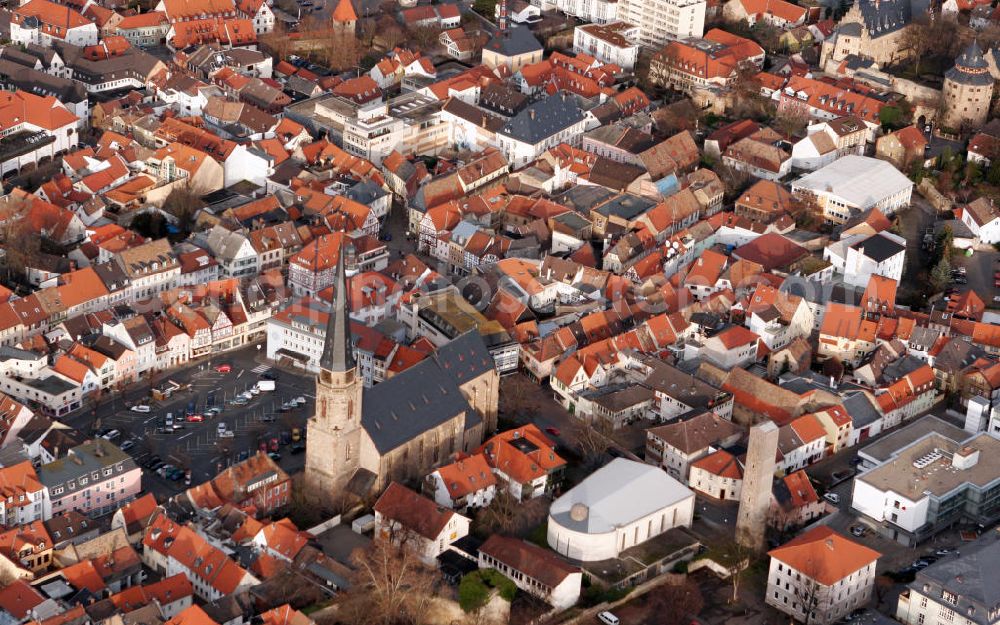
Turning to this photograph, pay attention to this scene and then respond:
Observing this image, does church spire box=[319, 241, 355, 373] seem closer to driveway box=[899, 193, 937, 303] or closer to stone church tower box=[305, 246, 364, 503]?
stone church tower box=[305, 246, 364, 503]

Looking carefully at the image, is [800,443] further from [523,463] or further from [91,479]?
[91,479]

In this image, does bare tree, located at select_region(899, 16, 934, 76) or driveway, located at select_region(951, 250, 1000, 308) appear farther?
bare tree, located at select_region(899, 16, 934, 76)

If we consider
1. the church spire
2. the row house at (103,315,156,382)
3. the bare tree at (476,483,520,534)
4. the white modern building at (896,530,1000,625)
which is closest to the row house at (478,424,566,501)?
the bare tree at (476,483,520,534)

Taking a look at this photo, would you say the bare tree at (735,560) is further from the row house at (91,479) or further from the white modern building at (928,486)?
the row house at (91,479)

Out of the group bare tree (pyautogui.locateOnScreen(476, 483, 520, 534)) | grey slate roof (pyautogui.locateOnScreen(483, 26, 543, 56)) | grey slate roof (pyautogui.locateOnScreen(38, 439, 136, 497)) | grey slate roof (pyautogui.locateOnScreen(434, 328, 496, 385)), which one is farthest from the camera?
grey slate roof (pyautogui.locateOnScreen(483, 26, 543, 56))

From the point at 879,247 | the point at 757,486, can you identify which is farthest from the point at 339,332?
the point at 879,247

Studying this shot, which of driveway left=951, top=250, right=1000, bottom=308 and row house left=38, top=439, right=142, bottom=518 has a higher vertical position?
row house left=38, top=439, right=142, bottom=518

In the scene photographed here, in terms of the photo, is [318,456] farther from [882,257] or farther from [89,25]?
[89,25]
